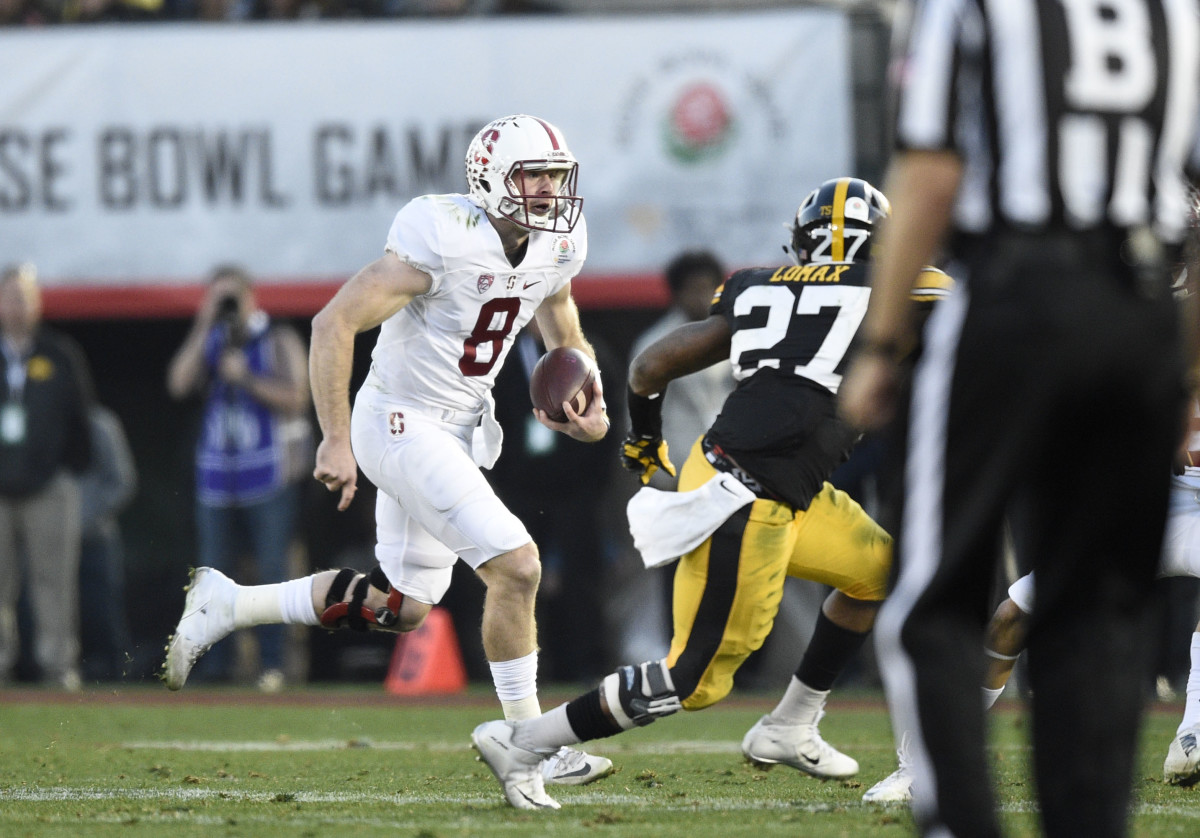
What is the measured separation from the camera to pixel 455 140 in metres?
9.37

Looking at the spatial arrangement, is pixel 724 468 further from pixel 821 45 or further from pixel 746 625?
pixel 821 45

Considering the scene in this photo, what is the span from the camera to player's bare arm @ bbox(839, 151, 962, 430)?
2.43 m

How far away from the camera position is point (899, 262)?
247 cm

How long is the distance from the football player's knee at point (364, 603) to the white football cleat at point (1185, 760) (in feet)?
6.96

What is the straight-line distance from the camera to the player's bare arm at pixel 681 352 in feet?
15.5

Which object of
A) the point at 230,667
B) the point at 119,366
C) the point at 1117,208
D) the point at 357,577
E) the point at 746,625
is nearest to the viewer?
the point at 1117,208

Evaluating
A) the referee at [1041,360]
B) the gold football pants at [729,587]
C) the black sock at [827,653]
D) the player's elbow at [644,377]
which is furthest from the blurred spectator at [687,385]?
the referee at [1041,360]

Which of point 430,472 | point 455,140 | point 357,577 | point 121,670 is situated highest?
point 455,140

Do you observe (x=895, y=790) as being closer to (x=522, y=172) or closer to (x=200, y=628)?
(x=522, y=172)

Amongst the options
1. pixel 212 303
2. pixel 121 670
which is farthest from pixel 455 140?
pixel 121 670

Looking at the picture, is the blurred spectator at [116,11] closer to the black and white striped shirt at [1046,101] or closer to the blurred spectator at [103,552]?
the blurred spectator at [103,552]

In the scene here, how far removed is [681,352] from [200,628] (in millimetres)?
1820

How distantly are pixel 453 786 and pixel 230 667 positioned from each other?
5.04 meters

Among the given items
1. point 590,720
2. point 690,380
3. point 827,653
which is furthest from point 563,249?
point 690,380
